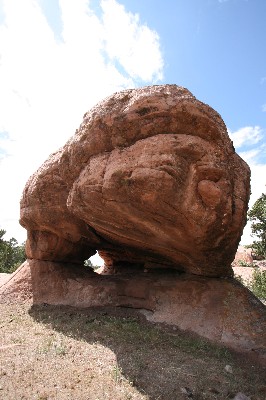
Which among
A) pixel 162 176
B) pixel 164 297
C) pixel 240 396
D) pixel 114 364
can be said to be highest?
pixel 162 176

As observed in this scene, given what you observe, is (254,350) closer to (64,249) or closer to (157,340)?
(157,340)

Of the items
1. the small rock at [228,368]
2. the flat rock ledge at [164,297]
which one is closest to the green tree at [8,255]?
the flat rock ledge at [164,297]

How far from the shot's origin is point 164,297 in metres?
7.74

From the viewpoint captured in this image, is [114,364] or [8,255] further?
[8,255]

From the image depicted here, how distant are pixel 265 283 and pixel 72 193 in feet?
37.7

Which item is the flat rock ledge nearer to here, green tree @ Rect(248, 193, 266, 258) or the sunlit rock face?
the sunlit rock face

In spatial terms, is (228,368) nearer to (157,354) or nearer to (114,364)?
(157,354)

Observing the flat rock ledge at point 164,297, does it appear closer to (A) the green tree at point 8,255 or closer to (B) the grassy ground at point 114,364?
(B) the grassy ground at point 114,364

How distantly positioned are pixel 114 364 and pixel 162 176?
326cm

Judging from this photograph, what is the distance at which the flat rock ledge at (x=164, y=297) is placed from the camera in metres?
6.68

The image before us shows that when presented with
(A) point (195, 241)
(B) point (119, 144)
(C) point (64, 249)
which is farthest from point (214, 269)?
(C) point (64, 249)

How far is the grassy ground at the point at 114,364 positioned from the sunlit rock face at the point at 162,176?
6.58 ft

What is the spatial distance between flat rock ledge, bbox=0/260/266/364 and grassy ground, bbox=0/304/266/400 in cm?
40

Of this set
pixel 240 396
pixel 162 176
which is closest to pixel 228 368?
pixel 240 396
